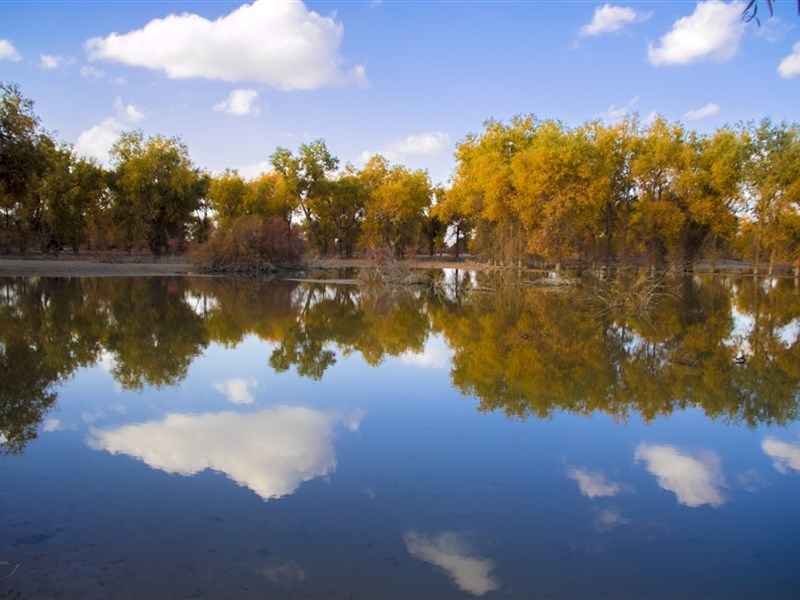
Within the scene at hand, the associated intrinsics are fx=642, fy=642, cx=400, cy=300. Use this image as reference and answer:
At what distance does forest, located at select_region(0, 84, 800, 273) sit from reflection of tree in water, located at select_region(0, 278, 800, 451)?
13.0m

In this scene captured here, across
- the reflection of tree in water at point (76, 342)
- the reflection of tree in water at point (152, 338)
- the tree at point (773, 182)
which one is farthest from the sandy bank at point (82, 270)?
the tree at point (773, 182)

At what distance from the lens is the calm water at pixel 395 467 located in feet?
13.5

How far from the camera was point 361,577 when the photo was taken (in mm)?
4016

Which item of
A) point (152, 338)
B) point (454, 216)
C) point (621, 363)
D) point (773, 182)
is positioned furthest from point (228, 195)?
point (621, 363)

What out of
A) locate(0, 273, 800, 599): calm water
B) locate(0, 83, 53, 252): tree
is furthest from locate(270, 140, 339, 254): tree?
locate(0, 273, 800, 599): calm water

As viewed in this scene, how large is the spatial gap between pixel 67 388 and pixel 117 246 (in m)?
56.9

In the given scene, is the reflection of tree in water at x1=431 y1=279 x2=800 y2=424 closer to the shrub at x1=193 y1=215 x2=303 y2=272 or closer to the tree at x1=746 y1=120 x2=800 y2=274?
the shrub at x1=193 y1=215 x2=303 y2=272

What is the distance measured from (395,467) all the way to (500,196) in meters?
37.9

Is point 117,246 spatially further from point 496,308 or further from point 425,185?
point 496,308

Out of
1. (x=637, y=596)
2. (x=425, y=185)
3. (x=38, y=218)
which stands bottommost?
(x=637, y=596)

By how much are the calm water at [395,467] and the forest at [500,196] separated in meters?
22.1

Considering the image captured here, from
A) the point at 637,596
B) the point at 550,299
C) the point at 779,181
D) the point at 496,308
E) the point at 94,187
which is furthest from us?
the point at 94,187

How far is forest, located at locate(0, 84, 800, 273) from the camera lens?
1516 inches

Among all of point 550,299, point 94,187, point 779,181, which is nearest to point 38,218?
point 94,187
